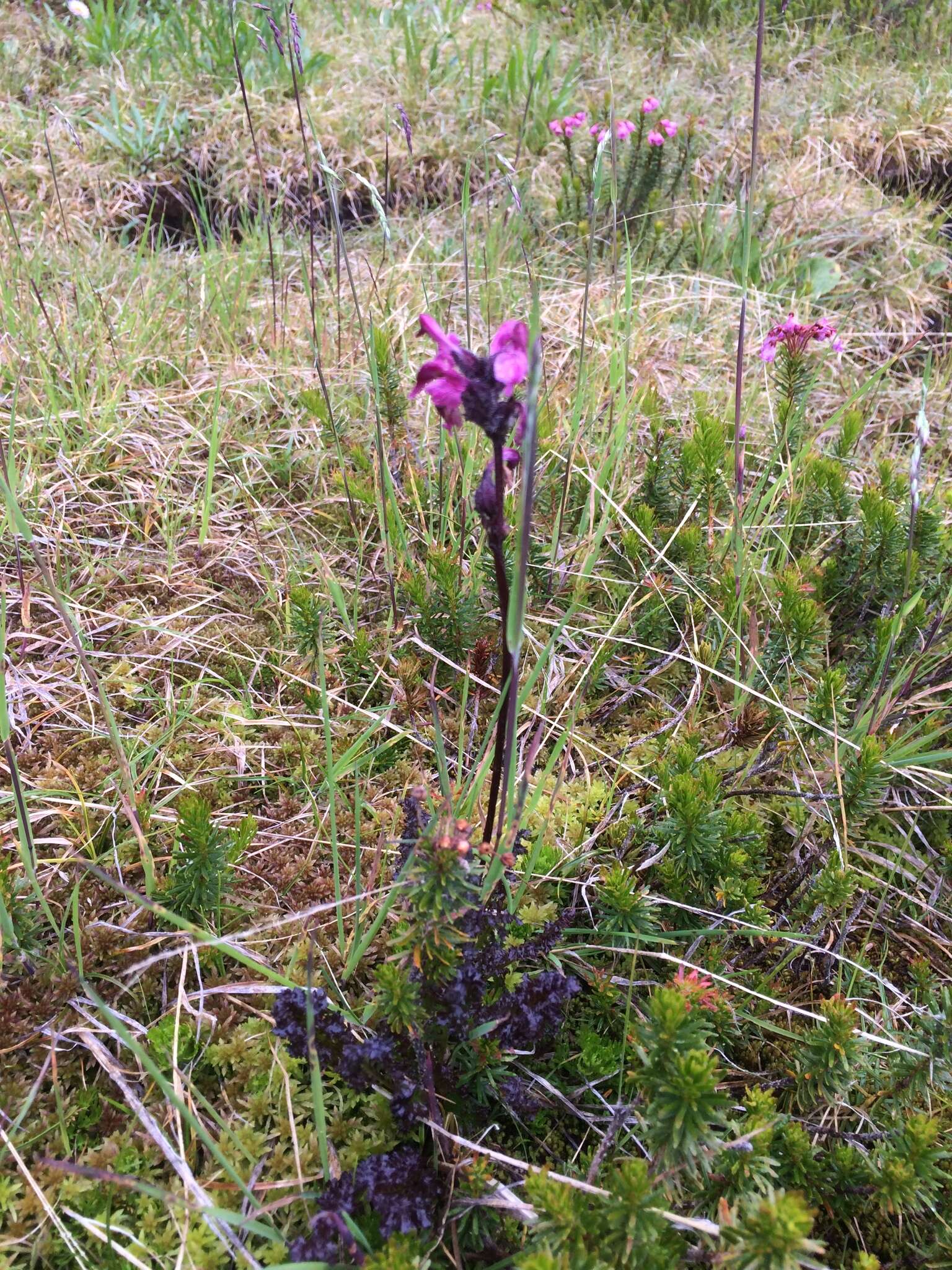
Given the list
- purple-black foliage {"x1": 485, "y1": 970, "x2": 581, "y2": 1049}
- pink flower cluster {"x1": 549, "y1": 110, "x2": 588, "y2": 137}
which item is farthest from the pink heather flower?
pink flower cluster {"x1": 549, "y1": 110, "x2": 588, "y2": 137}

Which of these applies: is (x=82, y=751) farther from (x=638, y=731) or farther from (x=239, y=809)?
(x=638, y=731)

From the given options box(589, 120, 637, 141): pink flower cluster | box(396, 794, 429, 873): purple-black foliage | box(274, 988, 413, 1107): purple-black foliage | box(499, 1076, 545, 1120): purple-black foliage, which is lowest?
box(499, 1076, 545, 1120): purple-black foliage

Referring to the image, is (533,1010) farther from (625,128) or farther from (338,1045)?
(625,128)

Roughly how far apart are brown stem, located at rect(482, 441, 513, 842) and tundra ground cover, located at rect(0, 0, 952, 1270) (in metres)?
0.01

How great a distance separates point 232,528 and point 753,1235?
84.2 inches

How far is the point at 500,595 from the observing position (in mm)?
1339

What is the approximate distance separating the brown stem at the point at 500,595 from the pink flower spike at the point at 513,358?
3.5 inches

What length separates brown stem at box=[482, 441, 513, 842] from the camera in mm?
1181

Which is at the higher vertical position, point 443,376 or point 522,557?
point 443,376

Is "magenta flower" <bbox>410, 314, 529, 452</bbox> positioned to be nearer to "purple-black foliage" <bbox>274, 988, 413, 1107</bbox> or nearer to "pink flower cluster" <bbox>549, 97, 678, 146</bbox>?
"purple-black foliage" <bbox>274, 988, 413, 1107</bbox>

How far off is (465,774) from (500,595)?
2.10 ft

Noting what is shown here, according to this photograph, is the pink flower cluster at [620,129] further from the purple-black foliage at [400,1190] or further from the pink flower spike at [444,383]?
the purple-black foliage at [400,1190]

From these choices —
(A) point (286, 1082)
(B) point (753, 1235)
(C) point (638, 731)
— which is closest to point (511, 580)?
(C) point (638, 731)

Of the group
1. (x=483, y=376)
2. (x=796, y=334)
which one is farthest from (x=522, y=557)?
(x=796, y=334)
